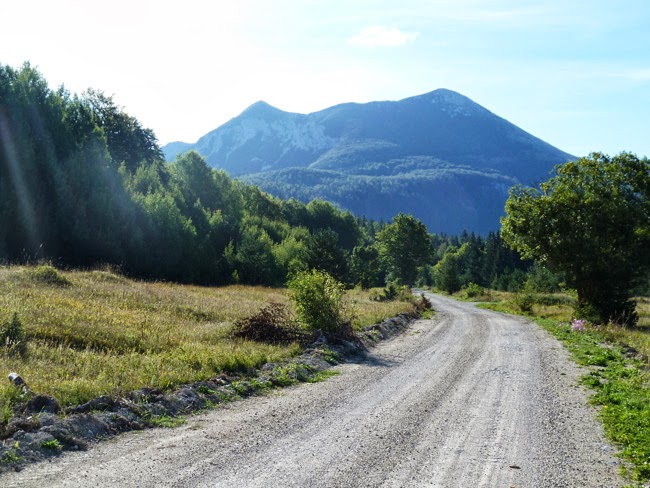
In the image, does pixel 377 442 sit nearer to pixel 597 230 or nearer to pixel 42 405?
pixel 42 405

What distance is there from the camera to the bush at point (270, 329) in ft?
54.4

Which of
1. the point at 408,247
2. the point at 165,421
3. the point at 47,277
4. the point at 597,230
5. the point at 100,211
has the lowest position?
the point at 408,247

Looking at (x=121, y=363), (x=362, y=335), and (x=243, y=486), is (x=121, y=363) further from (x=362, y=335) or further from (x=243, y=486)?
(x=362, y=335)

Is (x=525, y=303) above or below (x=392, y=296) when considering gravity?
below

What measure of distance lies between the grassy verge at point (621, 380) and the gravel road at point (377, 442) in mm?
325

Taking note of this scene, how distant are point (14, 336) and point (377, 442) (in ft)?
30.9

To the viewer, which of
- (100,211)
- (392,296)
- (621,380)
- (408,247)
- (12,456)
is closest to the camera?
(12,456)

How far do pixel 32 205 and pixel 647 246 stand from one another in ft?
125

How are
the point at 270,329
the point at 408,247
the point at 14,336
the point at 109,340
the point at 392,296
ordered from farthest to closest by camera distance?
the point at 408,247
the point at 392,296
the point at 270,329
the point at 109,340
the point at 14,336

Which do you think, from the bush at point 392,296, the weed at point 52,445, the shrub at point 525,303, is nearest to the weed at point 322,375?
the weed at point 52,445

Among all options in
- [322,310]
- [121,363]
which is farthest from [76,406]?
[322,310]

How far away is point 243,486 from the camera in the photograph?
6.14m

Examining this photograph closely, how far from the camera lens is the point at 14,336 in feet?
40.3

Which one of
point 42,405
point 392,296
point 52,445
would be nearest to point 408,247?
point 392,296
